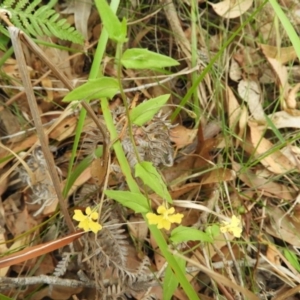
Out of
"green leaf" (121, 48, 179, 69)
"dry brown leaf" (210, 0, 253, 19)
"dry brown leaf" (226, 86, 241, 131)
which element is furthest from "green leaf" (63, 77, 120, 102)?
"dry brown leaf" (210, 0, 253, 19)

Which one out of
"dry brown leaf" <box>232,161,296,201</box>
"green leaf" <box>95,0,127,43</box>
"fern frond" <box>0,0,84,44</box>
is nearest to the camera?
"green leaf" <box>95,0,127,43</box>

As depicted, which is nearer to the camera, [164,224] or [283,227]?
[164,224]

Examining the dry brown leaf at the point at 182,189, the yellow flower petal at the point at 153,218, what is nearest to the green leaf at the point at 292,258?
the dry brown leaf at the point at 182,189

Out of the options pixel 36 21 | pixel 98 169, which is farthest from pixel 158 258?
pixel 36 21

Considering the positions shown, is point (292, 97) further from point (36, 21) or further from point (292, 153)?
point (36, 21)

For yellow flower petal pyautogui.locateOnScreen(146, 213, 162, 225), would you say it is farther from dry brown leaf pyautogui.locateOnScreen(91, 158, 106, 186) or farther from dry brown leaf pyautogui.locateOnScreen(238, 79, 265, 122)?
dry brown leaf pyautogui.locateOnScreen(238, 79, 265, 122)

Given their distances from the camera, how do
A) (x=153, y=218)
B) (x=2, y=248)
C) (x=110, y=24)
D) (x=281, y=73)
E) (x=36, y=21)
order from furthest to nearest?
(x=281, y=73) < (x=2, y=248) < (x=36, y=21) < (x=153, y=218) < (x=110, y=24)

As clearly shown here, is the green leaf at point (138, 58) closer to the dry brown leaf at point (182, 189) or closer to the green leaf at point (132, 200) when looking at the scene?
the green leaf at point (132, 200)
